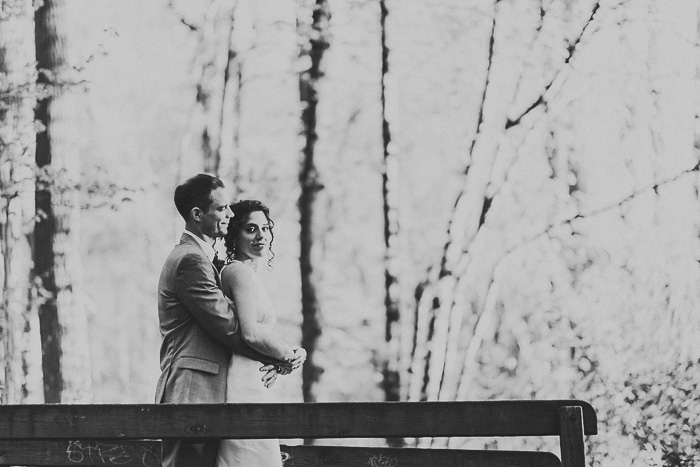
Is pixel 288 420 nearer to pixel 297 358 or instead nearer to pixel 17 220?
pixel 297 358

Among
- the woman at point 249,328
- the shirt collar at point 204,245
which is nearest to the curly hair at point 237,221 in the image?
the woman at point 249,328

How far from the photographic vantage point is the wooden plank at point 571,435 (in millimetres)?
2541

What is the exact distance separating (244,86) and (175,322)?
5.47m

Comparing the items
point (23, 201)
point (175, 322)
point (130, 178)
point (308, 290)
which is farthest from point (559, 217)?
point (175, 322)

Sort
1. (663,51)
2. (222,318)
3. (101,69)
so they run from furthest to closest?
(101,69)
(663,51)
(222,318)

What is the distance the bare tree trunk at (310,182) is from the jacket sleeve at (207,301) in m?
4.83

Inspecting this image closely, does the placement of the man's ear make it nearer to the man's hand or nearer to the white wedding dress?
the white wedding dress

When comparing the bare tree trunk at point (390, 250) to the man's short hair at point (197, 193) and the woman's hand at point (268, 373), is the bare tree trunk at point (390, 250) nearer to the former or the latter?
the woman's hand at point (268, 373)

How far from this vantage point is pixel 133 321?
27.3 feet

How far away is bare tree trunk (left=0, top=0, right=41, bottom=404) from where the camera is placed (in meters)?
7.47

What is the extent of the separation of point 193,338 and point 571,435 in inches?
45.3

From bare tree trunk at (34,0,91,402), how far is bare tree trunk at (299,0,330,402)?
1747mm

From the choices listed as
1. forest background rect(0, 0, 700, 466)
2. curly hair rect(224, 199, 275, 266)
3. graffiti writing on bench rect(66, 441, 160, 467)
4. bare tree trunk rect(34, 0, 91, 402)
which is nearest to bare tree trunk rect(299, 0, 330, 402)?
forest background rect(0, 0, 700, 466)

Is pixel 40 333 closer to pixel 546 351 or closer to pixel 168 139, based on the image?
pixel 168 139
